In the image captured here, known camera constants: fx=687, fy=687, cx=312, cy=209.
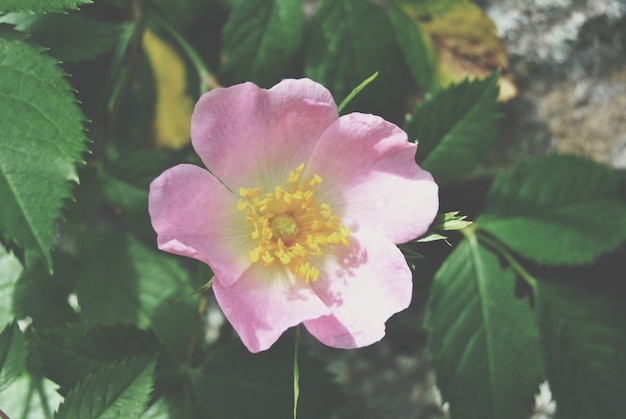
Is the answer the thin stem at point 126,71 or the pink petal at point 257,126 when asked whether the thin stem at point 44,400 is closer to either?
the thin stem at point 126,71

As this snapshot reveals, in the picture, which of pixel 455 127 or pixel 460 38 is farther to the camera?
pixel 460 38

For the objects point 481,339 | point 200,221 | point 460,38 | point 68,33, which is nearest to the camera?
point 200,221

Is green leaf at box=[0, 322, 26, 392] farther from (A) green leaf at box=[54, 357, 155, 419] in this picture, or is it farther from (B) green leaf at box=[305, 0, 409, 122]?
(B) green leaf at box=[305, 0, 409, 122]

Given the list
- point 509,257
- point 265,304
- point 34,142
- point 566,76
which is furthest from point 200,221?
point 566,76

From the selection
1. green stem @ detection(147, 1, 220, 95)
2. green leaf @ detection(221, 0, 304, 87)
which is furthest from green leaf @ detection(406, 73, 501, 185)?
green stem @ detection(147, 1, 220, 95)

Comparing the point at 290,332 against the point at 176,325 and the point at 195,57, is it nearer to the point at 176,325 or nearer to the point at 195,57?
the point at 176,325

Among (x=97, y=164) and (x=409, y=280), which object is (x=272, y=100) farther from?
(x=97, y=164)

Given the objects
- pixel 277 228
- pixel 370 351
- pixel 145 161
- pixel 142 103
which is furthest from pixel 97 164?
pixel 370 351
